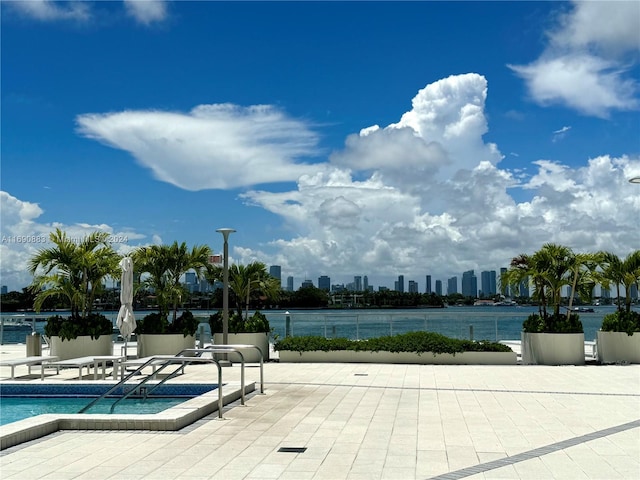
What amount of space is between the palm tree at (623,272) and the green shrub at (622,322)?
0.80 ft

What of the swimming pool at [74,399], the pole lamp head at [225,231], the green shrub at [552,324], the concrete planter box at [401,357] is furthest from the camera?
the concrete planter box at [401,357]

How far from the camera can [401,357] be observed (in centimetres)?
1730

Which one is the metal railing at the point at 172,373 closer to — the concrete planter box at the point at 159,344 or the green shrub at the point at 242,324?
the concrete planter box at the point at 159,344

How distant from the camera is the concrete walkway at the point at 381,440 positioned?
6.52m

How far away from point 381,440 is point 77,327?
448 inches

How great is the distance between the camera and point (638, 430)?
8.55 m

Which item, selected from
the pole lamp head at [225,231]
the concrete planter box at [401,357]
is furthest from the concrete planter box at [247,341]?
the pole lamp head at [225,231]

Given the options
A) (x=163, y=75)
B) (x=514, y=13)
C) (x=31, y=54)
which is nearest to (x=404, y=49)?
(x=514, y=13)

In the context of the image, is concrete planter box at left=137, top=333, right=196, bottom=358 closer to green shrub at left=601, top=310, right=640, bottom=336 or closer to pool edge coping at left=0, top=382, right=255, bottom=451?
pool edge coping at left=0, top=382, right=255, bottom=451

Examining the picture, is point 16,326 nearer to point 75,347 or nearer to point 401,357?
point 75,347

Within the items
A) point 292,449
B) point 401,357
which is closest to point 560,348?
point 401,357

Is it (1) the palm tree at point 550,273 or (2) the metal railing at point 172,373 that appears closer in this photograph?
(2) the metal railing at point 172,373

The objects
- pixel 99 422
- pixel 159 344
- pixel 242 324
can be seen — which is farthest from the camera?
pixel 242 324

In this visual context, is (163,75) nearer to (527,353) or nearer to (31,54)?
(31,54)
